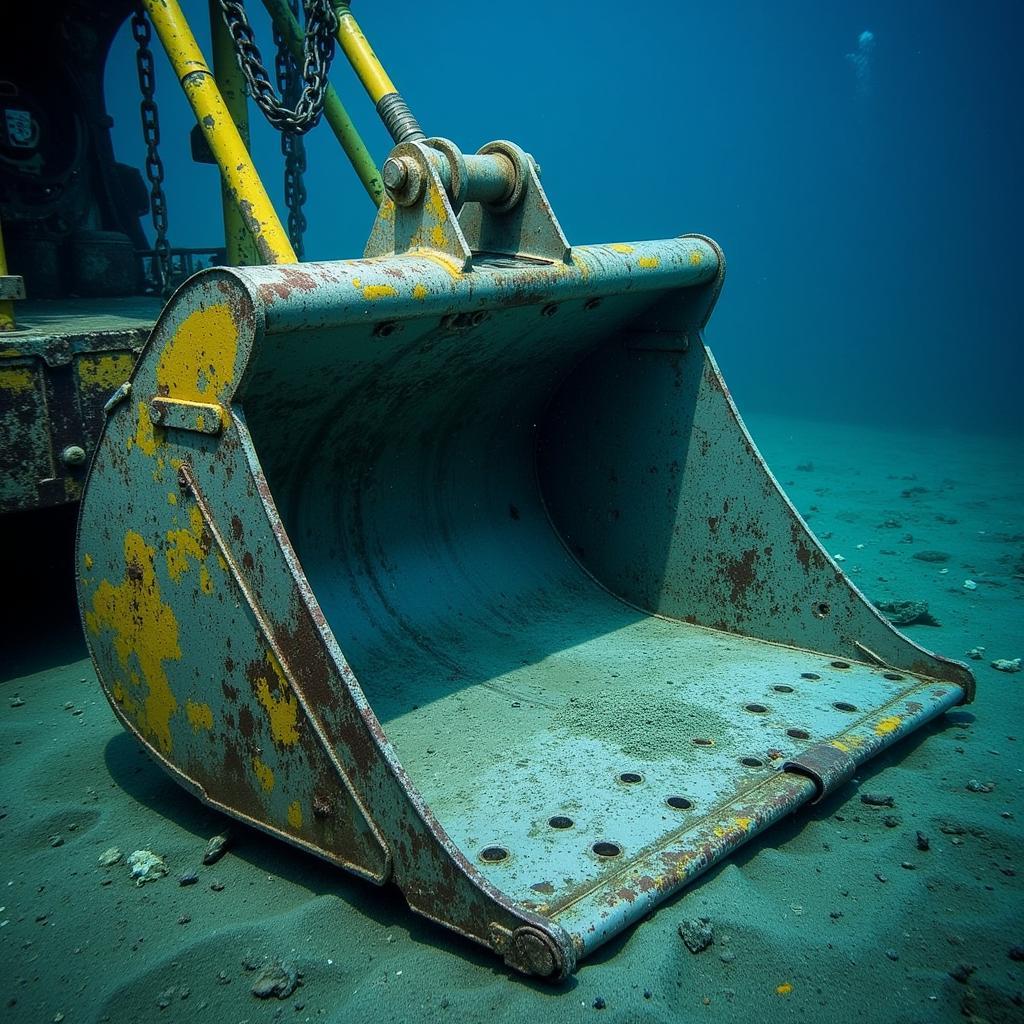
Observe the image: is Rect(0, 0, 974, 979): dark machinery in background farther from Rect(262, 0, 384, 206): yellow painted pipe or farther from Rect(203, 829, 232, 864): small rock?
Rect(203, 829, 232, 864): small rock

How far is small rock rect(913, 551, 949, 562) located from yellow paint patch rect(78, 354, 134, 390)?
143 inches

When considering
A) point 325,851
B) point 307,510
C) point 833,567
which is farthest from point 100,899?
point 833,567

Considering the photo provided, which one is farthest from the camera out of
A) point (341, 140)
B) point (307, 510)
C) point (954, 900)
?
point (341, 140)

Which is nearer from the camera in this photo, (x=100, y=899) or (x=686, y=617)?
(x=100, y=899)

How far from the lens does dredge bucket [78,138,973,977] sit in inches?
75.4

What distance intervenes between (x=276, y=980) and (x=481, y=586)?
62.2 inches

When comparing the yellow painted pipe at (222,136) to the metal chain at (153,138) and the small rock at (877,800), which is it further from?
the small rock at (877,800)

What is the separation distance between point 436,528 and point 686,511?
765 mm

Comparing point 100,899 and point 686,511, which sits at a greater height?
point 686,511

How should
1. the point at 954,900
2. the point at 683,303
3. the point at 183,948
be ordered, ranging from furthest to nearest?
the point at 683,303
the point at 954,900
the point at 183,948

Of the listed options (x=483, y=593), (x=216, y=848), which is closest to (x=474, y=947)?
(x=216, y=848)

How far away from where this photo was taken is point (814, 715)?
2596 mm

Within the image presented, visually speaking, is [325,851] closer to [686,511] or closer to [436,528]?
[436,528]

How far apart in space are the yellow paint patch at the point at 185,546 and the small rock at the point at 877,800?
155cm
